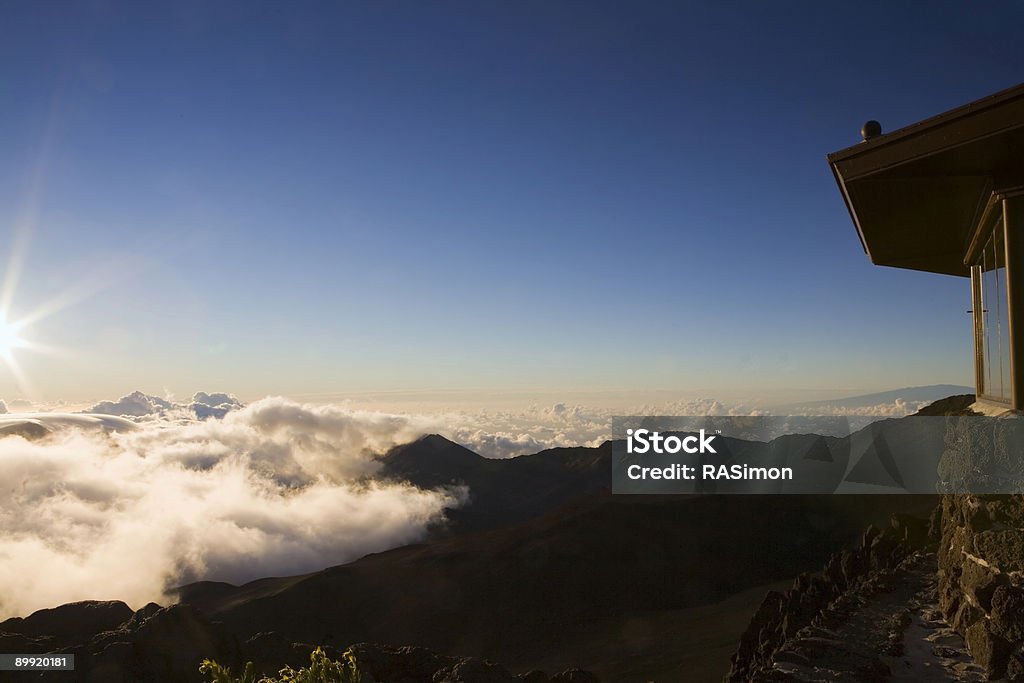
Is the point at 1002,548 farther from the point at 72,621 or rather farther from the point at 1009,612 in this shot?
the point at 72,621

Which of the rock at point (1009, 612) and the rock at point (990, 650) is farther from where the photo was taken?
the rock at point (990, 650)

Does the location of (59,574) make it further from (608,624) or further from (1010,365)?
(1010,365)

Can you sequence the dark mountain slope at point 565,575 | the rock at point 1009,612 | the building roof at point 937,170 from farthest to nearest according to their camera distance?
the dark mountain slope at point 565,575 → the rock at point 1009,612 → the building roof at point 937,170

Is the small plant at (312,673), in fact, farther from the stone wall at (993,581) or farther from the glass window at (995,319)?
the glass window at (995,319)

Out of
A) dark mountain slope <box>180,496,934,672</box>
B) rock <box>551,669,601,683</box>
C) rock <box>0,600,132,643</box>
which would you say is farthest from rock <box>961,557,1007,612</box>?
rock <box>0,600,132,643</box>

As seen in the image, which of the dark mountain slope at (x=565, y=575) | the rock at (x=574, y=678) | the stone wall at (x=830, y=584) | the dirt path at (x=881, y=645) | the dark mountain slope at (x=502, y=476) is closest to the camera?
the dirt path at (x=881, y=645)

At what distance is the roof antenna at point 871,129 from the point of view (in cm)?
729

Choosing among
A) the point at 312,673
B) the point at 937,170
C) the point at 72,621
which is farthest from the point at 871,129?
the point at 72,621

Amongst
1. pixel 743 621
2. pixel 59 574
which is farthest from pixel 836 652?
pixel 59 574

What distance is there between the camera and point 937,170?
7121mm

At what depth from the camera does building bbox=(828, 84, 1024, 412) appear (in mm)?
6309

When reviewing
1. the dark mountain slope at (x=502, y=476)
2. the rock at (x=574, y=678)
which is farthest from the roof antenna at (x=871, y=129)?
the dark mountain slope at (x=502, y=476)

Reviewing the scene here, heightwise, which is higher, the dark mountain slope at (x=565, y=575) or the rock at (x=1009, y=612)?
the rock at (x=1009, y=612)

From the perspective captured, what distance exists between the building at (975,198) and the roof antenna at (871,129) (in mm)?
11
